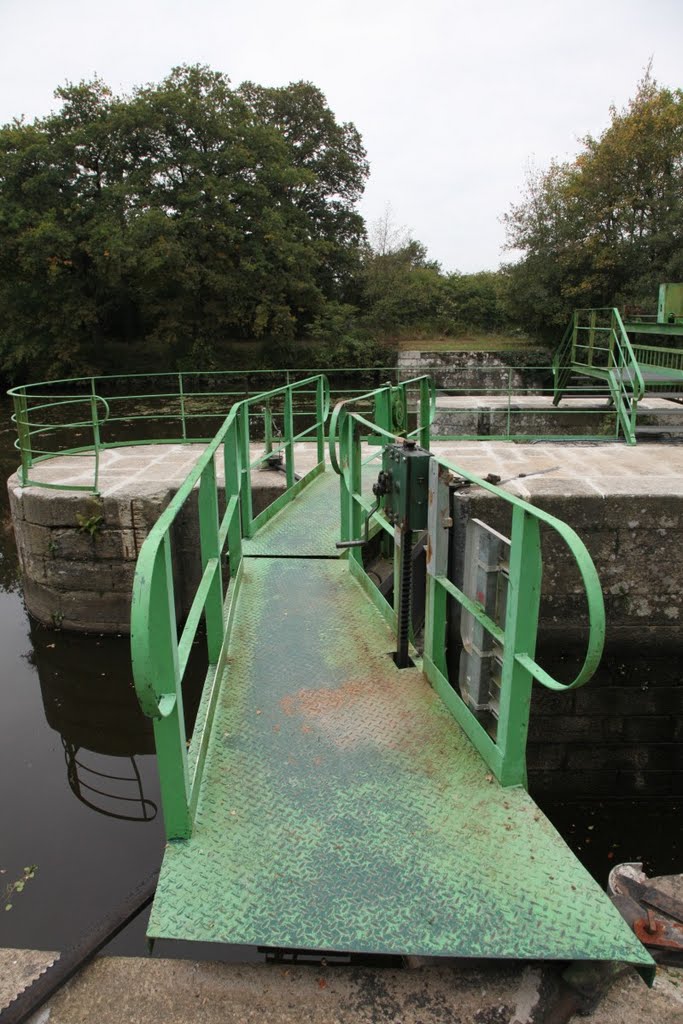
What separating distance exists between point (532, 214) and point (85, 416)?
16.9 m

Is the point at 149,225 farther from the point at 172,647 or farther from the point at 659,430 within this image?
the point at 172,647

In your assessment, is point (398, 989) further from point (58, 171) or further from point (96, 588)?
point (58, 171)

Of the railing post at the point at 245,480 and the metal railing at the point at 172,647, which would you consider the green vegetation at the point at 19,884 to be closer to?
the metal railing at the point at 172,647

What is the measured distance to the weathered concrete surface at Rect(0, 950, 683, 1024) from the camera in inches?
78.4

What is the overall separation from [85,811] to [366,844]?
3.27m

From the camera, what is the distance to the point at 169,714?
2.21 metres

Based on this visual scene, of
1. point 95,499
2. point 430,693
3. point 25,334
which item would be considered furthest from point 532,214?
point 430,693

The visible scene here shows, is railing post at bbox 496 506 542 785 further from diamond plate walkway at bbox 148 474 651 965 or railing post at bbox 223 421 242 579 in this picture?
railing post at bbox 223 421 242 579

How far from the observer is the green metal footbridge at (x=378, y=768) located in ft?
6.84

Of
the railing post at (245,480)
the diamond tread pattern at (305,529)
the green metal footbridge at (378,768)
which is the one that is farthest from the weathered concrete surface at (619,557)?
the railing post at (245,480)

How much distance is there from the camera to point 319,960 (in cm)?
276

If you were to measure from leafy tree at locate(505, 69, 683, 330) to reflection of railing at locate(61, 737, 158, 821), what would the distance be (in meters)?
22.3

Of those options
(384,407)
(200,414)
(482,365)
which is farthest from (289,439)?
(482,365)

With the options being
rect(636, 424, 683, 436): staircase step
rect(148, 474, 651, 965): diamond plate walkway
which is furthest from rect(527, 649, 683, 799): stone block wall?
rect(636, 424, 683, 436): staircase step
